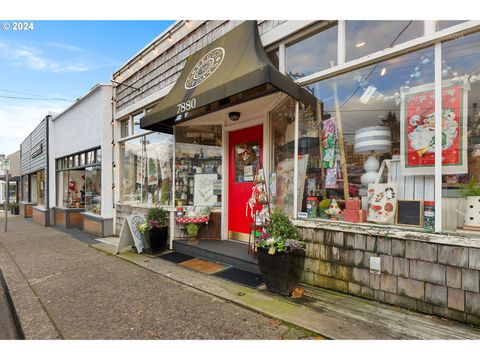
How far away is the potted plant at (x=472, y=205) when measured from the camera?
2557mm

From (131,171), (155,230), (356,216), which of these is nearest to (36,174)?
(131,171)

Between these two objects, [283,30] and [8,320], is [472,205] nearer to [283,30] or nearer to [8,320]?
[283,30]

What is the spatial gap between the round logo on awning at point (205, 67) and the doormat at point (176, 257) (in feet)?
10.3

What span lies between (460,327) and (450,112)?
2155 mm

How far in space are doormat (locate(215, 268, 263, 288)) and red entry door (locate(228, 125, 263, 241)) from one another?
1.10m

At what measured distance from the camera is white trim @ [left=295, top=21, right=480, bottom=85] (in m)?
2.55

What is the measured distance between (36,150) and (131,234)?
37.9ft

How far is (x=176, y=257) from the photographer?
4.97 meters

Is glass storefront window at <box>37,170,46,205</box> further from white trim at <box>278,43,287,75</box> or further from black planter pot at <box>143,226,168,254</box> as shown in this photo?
white trim at <box>278,43,287,75</box>

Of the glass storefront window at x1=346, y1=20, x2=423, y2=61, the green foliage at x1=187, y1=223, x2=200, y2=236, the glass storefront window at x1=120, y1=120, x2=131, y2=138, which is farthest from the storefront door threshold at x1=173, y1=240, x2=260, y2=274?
the glass storefront window at x1=120, y1=120, x2=131, y2=138

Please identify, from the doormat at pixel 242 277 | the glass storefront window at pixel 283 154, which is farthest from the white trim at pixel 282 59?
the doormat at pixel 242 277

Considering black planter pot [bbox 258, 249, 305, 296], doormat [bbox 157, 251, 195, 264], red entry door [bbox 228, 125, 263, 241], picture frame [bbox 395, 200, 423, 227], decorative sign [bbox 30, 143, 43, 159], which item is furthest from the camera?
decorative sign [bbox 30, 143, 43, 159]

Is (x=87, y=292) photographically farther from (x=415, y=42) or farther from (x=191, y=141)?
(x=415, y=42)

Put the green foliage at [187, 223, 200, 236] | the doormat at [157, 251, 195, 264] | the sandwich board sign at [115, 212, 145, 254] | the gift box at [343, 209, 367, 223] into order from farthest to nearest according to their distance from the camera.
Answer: the sandwich board sign at [115, 212, 145, 254] < the green foliage at [187, 223, 200, 236] < the doormat at [157, 251, 195, 264] < the gift box at [343, 209, 367, 223]
